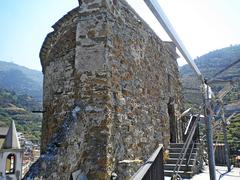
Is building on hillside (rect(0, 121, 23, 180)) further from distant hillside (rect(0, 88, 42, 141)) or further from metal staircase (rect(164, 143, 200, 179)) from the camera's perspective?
distant hillside (rect(0, 88, 42, 141))

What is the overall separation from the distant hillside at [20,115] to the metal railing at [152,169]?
3153 inches

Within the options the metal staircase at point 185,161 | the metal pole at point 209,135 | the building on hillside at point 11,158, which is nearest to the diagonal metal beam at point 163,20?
the metal pole at point 209,135

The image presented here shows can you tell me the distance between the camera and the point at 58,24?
694cm

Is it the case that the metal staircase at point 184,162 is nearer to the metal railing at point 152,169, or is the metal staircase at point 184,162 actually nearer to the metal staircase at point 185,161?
the metal staircase at point 185,161

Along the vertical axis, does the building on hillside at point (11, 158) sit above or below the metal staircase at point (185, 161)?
below

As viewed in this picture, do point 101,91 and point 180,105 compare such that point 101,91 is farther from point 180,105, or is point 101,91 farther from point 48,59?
point 180,105

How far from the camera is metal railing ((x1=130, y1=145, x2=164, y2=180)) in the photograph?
2.65 m

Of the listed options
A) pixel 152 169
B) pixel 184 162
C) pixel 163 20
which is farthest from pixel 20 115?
pixel 163 20

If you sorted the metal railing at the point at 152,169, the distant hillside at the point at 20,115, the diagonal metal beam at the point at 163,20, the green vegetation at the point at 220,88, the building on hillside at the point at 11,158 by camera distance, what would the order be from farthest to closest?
1. the distant hillside at the point at 20,115
2. the building on hillside at the point at 11,158
3. the green vegetation at the point at 220,88
4. the diagonal metal beam at the point at 163,20
5. the metal railing at the point at 152,169

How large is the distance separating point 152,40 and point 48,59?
10.4 ft

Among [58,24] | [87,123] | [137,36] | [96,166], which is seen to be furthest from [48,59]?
[96,166]

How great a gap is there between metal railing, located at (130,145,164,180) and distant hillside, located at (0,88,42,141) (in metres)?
80.1

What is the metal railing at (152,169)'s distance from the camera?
2647 millimetres

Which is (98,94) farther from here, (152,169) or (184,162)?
(184,162)
